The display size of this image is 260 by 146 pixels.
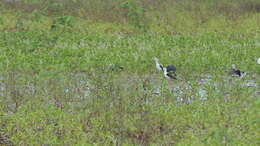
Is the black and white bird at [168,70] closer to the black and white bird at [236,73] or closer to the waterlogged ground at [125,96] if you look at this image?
the waterlogged ground at [125,96]

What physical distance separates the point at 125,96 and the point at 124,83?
0.48 m

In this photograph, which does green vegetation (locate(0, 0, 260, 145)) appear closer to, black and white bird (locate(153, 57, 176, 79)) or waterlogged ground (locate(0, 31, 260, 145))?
waterlogged ground (locate(0, 31, 260, 145))

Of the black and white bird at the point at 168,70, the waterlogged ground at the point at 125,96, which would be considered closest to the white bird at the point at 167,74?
the black and white bird at the point at 168,70

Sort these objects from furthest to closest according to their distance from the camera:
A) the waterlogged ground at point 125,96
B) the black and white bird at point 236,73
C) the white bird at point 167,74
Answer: the black and white bird at point 236,73 → the white bird at point 167,74 → the waterlogged ground at point 125,96

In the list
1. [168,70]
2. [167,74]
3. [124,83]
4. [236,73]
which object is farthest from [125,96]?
[236,73]

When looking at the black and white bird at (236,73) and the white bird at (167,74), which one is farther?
the black and white bird at (236,73)

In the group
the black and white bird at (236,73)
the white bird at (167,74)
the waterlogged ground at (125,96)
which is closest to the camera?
the waterlogged ground at (125,96)

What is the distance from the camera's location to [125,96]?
8.86 meters

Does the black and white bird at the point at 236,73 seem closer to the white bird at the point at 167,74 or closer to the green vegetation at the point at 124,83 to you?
the green vegetation at the point at 124,83

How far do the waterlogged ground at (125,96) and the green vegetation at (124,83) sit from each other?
2 cm

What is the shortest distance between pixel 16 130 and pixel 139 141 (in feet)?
6.11

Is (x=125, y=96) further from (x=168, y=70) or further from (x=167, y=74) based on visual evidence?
(x=168, y=70)

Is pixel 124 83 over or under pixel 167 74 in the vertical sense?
over

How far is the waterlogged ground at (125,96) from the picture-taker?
786 cm
